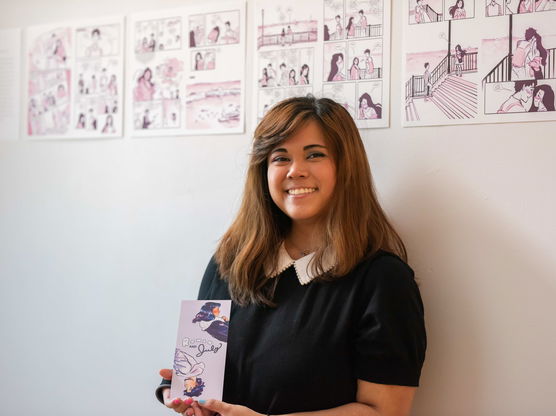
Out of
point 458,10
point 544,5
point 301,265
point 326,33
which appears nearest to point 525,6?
point 544,5

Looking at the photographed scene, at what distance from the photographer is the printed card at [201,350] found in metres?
1.31

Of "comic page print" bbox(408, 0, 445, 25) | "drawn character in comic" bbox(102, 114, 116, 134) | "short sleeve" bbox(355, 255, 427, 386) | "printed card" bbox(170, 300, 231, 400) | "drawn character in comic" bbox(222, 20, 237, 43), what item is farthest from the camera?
"drawn character in comic" bbox(102, 114, 116, 134)

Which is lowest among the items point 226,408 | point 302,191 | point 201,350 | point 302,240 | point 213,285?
point 226,408

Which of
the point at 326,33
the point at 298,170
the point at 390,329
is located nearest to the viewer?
the point at 390,329

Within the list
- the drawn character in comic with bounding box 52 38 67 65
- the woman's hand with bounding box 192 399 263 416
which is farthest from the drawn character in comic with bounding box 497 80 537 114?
the drawn character in comic with bounding box 52 38 67 65

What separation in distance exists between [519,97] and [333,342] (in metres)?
0.75

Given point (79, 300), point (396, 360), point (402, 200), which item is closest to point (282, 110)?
point (402, 200)

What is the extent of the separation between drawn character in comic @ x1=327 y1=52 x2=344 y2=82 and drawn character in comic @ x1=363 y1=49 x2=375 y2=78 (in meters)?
0.07

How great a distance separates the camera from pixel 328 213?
1.35 m

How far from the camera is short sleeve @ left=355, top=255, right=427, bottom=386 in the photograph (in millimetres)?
1190

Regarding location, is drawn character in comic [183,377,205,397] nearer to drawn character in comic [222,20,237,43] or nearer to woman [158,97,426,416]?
woman [158,97,426,416]

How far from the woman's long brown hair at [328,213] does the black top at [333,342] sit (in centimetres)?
5

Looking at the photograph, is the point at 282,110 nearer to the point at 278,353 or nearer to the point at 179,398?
the point at 278,353

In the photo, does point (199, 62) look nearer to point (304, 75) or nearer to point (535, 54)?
point (304, 75)
